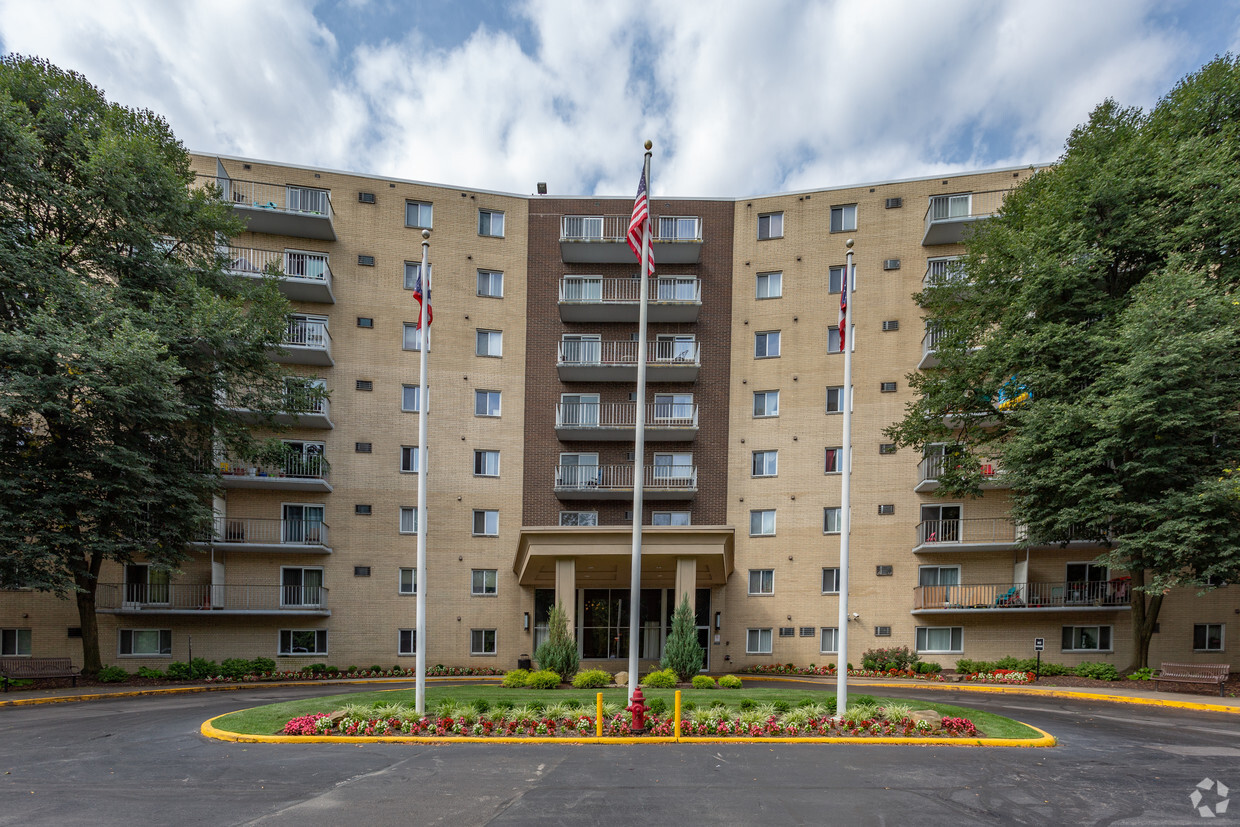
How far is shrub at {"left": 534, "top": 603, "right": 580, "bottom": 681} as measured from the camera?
65.9ft

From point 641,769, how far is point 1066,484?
17610 mm

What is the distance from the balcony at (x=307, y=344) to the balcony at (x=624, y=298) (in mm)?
10177

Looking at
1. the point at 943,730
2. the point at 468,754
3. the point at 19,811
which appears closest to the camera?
the point at 19,811

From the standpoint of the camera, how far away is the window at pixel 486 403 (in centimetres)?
2897

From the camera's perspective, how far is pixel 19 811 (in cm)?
827

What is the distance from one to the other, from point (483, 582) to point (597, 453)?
7491mm

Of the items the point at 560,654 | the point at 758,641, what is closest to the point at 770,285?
the point at 758,641

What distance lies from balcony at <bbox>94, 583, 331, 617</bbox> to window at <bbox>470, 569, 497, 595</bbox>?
584 cm

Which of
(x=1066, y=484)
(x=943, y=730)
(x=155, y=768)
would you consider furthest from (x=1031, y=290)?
(x=155, y=768)

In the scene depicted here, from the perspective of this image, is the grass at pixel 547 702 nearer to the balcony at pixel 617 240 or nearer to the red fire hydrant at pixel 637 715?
the red fire hydrant at pixel 637 715

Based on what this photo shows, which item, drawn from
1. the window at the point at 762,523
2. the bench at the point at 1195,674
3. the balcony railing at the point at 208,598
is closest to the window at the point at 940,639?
the bench at the point at 1195,674

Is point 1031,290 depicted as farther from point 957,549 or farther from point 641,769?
point 641,769

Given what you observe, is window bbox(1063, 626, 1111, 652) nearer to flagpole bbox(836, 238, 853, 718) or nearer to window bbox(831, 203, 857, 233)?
flagpole bbox(836, 238, 853, 718)

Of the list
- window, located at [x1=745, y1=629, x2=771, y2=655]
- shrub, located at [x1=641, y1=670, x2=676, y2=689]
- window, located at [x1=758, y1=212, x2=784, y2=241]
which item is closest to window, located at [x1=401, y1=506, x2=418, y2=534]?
shrub, located at [x1=641, y1=670, x2=676, y2=689]
